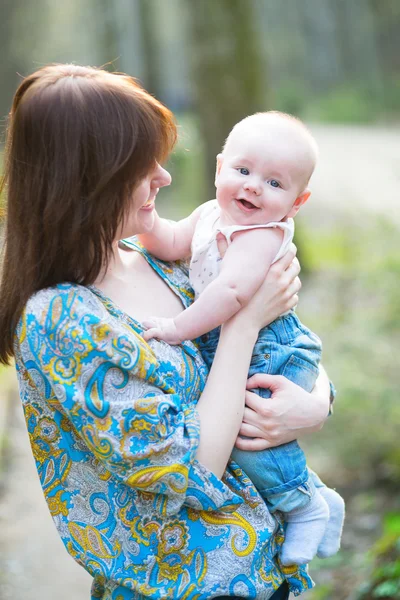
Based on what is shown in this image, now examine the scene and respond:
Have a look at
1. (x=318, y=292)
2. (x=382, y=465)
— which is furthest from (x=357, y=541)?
(x=318, y=292)

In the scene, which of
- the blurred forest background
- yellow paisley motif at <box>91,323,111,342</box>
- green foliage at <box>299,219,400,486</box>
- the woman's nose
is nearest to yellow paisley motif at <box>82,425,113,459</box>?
yellow paisley motif at <box>91,323,111,342</box>

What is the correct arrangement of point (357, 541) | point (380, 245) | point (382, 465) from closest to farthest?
point (357, 541), point (382, 465), point (380, 245)

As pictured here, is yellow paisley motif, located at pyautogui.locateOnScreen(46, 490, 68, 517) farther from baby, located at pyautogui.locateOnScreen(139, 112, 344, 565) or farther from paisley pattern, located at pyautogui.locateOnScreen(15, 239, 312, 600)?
baby, located at pyautogui.locateOnScreen(139, 112, 344, 565)

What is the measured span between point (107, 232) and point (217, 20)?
5.67m

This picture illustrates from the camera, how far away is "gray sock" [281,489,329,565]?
181 centimetres

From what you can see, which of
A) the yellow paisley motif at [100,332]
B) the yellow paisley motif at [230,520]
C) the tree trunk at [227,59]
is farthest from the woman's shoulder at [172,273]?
the tree trunk at [227,59]

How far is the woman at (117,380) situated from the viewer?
1.60 metres

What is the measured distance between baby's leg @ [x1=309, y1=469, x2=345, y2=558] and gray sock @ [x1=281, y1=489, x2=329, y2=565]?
0.31 feet

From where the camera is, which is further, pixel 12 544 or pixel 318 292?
pixel 318 292

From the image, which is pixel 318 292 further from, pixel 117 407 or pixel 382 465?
pixel 117 407

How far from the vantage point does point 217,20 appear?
6.88 meters

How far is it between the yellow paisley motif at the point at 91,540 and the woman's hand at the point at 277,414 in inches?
14.2

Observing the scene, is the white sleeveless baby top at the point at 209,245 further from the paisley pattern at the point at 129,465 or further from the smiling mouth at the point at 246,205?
the paisley pattern at the point at 129,465

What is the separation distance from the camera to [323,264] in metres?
7.42
